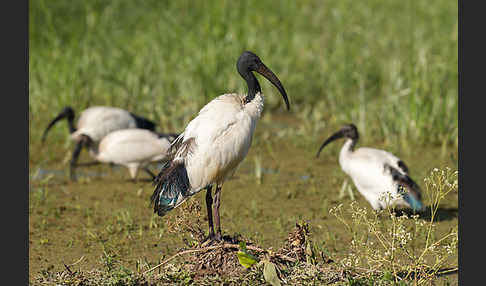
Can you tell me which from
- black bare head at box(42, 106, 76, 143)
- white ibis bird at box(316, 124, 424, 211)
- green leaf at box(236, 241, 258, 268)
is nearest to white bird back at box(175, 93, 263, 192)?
green leaf at box(236, 241, 258, 268)

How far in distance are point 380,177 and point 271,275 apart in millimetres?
2501

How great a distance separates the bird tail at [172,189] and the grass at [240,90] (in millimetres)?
104

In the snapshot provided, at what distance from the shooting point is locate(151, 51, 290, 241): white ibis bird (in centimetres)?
515

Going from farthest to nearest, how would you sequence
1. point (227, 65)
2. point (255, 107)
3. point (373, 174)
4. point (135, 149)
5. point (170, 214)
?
point (227, 65)
point (135, 149)
point (373, 174)
point (170, 214)
point (255, 107)

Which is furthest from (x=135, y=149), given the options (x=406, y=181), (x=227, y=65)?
(x=406, y=181)

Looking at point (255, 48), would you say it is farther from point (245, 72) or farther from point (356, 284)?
point (356, 284)

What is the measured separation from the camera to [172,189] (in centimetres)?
521

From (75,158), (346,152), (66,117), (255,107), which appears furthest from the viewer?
(66,117)

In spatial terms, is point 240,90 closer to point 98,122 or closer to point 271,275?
point 98,122

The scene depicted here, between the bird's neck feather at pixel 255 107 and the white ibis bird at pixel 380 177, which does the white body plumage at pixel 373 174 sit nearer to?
the white ibis bird at pixel 380 177

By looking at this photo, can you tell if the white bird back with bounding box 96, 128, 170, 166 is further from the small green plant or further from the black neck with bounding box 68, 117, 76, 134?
the small green plant

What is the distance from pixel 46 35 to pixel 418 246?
22.3 ft

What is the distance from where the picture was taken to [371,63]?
36.9 ft

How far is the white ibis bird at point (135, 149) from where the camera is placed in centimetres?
824
